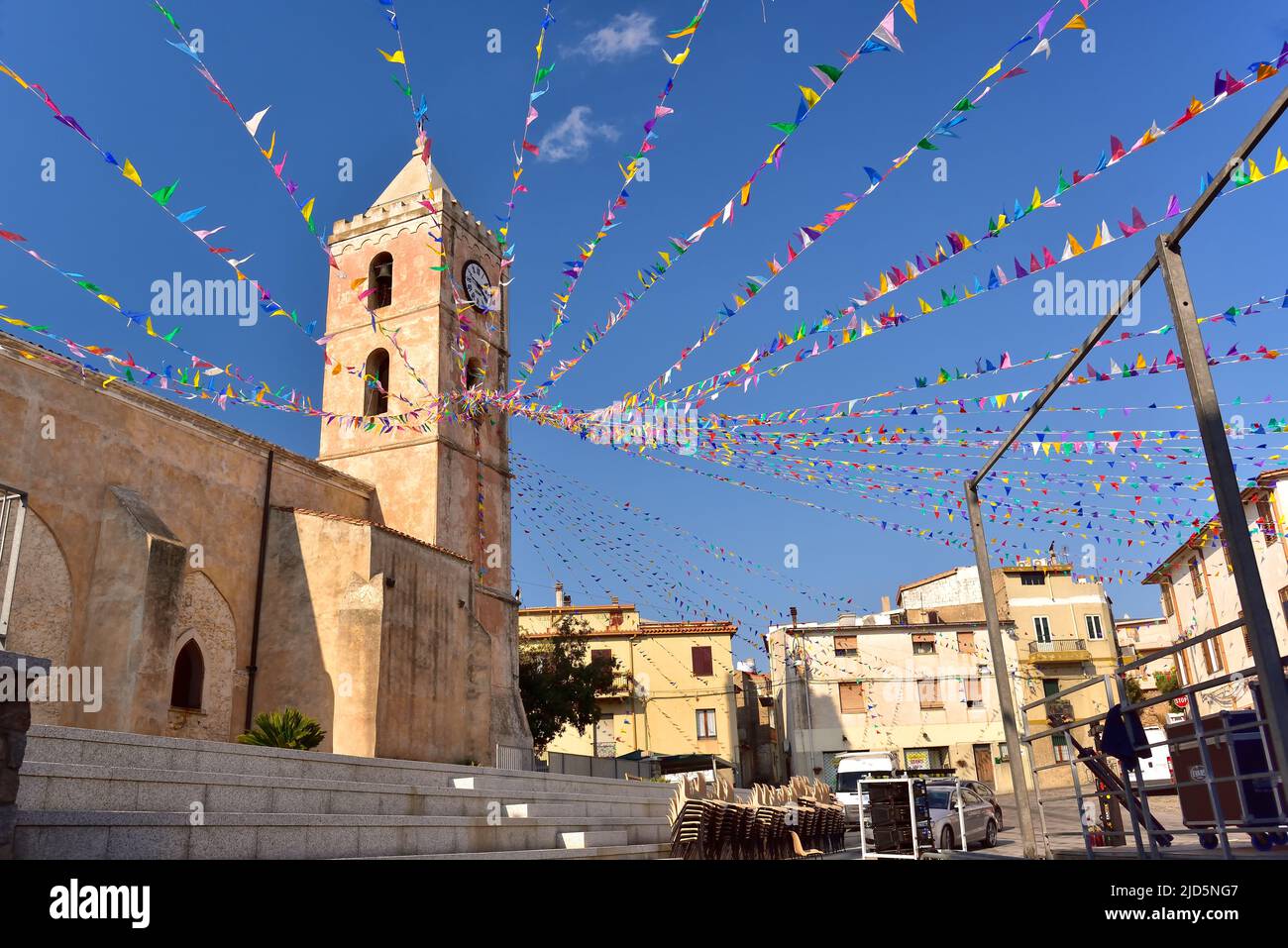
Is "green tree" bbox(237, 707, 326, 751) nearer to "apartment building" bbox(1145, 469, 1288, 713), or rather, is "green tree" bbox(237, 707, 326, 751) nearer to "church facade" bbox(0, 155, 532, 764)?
"church facade" bbox(0, 155, 532, 764)

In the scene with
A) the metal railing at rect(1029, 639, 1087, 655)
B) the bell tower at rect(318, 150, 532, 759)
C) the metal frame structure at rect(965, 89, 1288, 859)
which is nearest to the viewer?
the metal frame structure at rect(965, 89, 1288, 859)

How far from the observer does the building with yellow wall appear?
132 ft

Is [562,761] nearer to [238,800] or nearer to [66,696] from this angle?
[66,696]

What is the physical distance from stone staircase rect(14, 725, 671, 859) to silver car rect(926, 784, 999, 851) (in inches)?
217

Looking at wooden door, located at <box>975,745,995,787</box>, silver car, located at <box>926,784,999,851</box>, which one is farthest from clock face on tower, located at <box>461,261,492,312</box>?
wooden door, located at <box>975,745,995,787</box>

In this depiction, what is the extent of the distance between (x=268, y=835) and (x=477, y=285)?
20.2m

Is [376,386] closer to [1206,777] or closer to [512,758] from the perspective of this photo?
[512,758]

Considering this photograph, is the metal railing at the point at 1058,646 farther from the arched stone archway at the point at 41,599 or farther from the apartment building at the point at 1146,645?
the arched stone archway at the point at 41,599

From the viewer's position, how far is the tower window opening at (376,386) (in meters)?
23.5

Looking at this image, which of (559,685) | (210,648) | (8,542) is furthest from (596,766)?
(8,542)

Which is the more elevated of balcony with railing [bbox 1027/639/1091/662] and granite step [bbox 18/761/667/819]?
balcony with railing [bbox 1027/639/1091/662]

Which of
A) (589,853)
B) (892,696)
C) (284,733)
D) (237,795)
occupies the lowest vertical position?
(589,853)

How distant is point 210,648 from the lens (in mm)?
16547
